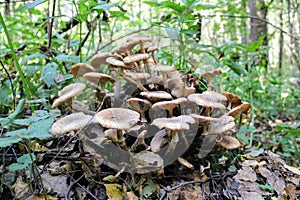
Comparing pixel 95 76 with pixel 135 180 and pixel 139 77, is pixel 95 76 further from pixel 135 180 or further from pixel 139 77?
pixel 135 180

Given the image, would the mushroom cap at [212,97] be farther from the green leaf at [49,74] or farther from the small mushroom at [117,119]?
the green leaf at [49,74]

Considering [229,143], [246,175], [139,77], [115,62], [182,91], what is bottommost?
[246,175]

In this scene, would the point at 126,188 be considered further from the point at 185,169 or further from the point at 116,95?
the point at 116,95

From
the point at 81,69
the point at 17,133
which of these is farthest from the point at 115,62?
the point at 17,133

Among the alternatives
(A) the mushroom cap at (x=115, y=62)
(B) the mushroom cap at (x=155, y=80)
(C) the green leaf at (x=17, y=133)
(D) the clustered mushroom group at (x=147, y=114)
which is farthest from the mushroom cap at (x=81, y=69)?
(C) the green leaf at (x=17, y=133)

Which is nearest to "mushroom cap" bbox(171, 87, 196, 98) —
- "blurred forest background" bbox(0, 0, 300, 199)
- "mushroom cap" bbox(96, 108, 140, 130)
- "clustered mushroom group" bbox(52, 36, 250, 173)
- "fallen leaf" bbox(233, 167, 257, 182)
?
"clustered mushroom group" bbox(52, 36, 250, 173)

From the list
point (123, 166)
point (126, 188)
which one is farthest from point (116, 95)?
point (126, 188)

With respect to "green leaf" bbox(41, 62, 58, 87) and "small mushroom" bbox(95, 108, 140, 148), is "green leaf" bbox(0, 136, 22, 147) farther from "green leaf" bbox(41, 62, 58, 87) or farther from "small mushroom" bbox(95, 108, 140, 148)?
"green leaf" bbox(41, 62, 58, 87)
